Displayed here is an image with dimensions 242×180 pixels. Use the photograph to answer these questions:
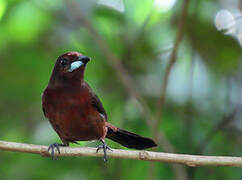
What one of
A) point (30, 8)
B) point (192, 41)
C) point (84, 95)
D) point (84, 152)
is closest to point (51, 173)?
point (84, 95)

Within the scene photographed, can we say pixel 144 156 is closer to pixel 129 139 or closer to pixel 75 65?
pixel 75 65

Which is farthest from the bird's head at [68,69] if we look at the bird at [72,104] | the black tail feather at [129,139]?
the black tail feather at [129,139]

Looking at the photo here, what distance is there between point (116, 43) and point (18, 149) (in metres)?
2.15

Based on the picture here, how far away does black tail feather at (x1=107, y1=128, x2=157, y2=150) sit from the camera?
Result: 425 centimetres

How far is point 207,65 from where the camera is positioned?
5.54 metres

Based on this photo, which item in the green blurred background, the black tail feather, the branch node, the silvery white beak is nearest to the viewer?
the branch node

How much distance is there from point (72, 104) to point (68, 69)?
267 mm

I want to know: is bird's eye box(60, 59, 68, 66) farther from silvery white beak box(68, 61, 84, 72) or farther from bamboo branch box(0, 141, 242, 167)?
bamboo branch box(0, 141, 242, 167)

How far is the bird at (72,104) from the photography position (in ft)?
12.8

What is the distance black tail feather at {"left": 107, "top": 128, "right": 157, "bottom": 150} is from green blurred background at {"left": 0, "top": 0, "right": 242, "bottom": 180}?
183 millimetres

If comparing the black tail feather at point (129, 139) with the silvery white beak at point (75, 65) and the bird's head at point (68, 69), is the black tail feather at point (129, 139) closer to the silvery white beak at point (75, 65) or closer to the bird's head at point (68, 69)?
the bird's head at point (68, 69)

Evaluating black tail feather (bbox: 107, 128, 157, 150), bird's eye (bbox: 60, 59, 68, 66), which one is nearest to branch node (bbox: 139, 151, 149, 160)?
black tail feather (bbox: 107, 128, 157, 150)

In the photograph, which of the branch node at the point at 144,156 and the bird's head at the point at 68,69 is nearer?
the branch node at the point at 144,156

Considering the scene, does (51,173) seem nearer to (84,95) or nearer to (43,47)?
(84,95)
